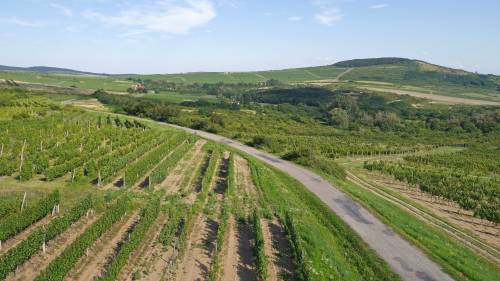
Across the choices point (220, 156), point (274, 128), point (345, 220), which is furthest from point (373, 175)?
point (274, 128)

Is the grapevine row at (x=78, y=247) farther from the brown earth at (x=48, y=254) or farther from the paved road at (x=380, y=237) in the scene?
the paved road at (x=380, y=237)

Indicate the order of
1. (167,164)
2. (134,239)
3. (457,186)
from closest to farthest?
(134,239) < (167,164) < (457,186)

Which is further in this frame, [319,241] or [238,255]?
[319,241]

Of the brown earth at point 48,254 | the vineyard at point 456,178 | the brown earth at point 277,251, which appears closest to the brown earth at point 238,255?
the brown earth at point 277,251

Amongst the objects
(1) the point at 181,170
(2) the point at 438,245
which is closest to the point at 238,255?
(2) the point at 438,245

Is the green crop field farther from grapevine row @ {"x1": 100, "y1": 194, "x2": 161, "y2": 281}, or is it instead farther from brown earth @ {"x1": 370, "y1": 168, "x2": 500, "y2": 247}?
brown earth @ {"x1": 370, "y1": 168, "x2": 500, "y2": 247}

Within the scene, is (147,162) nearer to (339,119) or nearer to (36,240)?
(36,240)

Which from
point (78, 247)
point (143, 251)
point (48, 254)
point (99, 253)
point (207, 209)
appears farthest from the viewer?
point (207, 209)

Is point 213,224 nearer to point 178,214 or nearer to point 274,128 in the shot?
point 178,214

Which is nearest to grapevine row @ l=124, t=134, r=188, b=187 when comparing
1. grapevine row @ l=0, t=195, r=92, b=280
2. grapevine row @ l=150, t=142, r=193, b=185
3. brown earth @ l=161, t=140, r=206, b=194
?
grapevine row @ l=150, t=142, r=193, b=185
